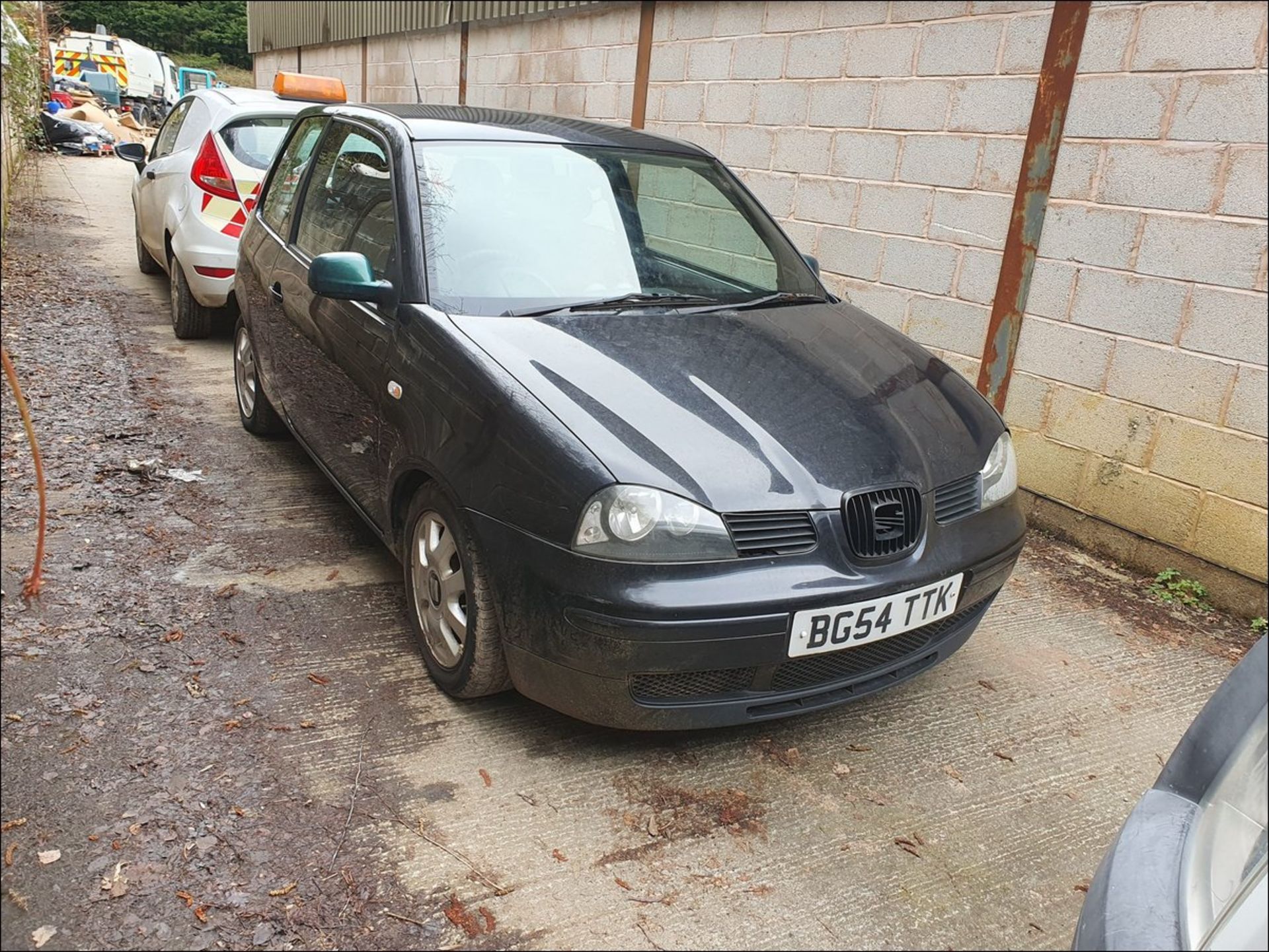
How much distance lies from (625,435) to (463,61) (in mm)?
8580

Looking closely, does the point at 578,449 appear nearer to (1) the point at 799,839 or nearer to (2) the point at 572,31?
(1) the point at 799,839

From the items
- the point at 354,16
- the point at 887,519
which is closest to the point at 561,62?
the point at 887,519

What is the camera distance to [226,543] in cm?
367

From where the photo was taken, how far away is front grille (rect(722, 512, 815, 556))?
2.29m

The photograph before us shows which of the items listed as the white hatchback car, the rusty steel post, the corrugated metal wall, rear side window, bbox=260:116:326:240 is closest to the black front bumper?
the rusty steel post

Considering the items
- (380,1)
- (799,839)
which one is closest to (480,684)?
(799,839)

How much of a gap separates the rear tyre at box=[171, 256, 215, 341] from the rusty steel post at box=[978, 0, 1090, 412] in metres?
4.72

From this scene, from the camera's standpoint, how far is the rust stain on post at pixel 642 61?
22.0 feet

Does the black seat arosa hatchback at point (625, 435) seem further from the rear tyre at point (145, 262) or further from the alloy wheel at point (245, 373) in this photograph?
the rear tyre at point (145, 262)

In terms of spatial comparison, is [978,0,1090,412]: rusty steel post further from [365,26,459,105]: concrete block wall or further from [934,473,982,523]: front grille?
[365,26,459,105]: concrete block wall

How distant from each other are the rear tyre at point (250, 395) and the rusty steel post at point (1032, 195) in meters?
3.29

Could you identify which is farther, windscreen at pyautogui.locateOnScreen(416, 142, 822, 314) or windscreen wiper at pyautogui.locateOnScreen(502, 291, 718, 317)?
windscreen at pyautogui.locateOnScreen(416, 142, 822, 314)

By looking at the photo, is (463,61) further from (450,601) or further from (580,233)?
(450,601)

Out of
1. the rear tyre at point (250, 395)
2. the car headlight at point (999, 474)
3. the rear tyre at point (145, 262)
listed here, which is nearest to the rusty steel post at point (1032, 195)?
the car headlight at point (999, 474)
